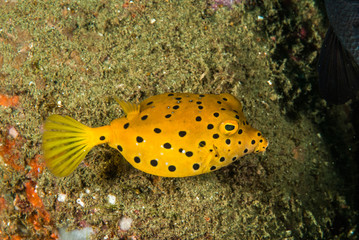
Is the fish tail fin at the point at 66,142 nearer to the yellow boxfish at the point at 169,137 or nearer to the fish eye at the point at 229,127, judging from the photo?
the yellow boxfish at the point at 169,137

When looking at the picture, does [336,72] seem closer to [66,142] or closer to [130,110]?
[130,110]

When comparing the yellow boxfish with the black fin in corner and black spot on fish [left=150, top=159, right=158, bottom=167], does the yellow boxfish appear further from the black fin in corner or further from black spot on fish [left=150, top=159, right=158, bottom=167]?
the black fin in corner

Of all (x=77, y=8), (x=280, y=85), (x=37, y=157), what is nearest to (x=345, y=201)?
(x=280, y=85)

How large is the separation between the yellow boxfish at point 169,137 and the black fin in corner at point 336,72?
2.29m

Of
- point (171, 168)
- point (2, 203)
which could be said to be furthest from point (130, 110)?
point (2, 203)

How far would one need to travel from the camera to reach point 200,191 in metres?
2.85

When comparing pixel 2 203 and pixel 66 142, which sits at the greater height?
pixel 66 142

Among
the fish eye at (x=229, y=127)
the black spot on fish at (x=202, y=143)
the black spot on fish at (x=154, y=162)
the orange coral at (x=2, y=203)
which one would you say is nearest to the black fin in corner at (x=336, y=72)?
the fish eye at (x=229, y=127)

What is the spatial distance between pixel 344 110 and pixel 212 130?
4.27 metres

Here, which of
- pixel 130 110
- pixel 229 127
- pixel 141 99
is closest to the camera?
pixel 229 127

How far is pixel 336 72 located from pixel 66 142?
158 inches

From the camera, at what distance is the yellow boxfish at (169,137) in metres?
2.25

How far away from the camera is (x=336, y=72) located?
403 cm

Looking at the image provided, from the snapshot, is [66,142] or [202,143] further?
[66,142]
